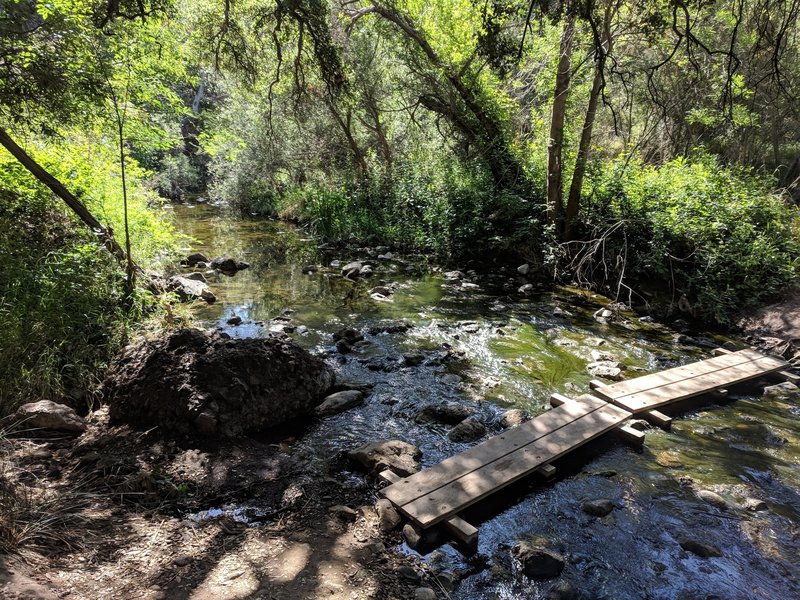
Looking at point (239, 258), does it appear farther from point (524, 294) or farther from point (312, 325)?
point (524, 294)

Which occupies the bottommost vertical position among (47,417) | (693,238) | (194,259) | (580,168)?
(47,417)

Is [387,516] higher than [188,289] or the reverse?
the reverse

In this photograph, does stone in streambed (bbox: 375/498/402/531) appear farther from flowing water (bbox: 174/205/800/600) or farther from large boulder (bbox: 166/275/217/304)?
large boulder (bbox: 166/275/217/304)

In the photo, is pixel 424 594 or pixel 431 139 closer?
pixel 424 594

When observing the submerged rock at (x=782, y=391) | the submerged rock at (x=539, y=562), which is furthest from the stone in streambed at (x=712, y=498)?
the submerged rock at (x=782, y=391)

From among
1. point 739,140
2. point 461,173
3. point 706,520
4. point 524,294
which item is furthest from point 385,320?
point 739,140

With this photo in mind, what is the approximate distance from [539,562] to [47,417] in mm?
4451

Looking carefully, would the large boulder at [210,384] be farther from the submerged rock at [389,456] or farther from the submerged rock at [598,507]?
the submerged rock at [598,507]

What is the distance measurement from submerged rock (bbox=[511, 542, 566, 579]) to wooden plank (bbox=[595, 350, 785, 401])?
279cm

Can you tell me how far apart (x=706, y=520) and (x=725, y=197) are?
7.98m

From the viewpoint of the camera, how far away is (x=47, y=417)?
4168 mm

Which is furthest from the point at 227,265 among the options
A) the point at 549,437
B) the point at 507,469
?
the point at 507,469

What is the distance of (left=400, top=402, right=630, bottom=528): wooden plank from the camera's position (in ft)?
11.9

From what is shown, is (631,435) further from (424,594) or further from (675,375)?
(424,594)
